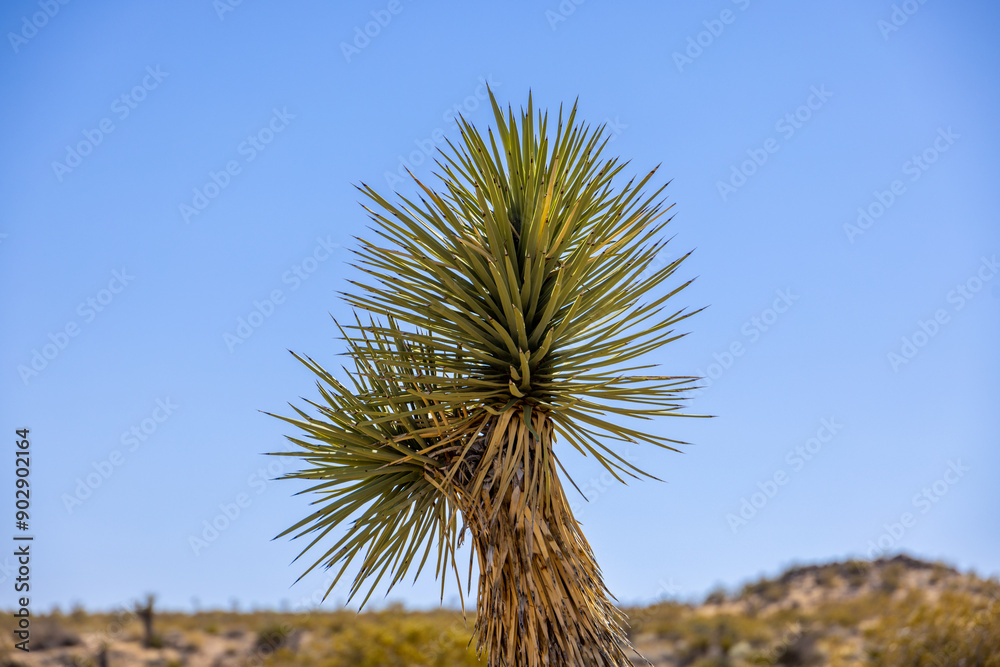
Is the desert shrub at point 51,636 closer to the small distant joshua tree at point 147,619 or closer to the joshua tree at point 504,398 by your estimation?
the small distant joshua tree at point 147,619

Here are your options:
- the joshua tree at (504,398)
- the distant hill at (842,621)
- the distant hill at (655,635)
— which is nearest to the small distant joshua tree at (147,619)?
the distant hill at (655,635)

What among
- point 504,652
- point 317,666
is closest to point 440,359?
point 504,652

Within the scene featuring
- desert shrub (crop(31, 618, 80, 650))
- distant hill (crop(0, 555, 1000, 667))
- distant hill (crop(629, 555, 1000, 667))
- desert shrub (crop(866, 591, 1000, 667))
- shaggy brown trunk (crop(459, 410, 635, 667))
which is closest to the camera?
shaggy brown trunk (crop(459, 410, 635, 667))

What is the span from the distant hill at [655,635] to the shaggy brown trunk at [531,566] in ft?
31.6

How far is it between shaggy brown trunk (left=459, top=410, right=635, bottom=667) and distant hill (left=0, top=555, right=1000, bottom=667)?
9618mm

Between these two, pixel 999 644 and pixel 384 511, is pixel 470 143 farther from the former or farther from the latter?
pixel 999 644

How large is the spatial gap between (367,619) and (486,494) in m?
16.1

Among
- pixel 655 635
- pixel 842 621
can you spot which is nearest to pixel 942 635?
pixel 842 621

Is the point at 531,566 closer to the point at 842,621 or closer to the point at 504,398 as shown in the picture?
the point at 504,398

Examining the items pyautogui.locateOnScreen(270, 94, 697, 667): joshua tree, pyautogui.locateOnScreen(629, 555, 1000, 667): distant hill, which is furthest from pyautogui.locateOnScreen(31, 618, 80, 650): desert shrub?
pyautogui.locateOnScreen(270, 94, 697, 667): joshua tree

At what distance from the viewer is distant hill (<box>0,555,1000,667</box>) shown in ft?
48.0

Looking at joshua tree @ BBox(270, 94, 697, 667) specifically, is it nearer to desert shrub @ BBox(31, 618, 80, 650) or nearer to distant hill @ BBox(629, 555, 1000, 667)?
distant hill @ BBox(629, 555, 1000, 667)

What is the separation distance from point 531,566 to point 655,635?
15.5 metres

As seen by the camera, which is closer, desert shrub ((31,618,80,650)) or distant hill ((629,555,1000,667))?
distant hill ((629,555,1000,667))
